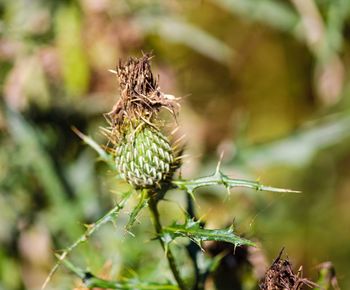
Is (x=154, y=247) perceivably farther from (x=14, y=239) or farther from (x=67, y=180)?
(x=14, y=239)

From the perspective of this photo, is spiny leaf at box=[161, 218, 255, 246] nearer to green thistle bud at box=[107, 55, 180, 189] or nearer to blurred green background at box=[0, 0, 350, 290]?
green thistle bud at box=[107, 55, 180, 189]

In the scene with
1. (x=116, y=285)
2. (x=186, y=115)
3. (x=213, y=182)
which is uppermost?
(x=186, y=115)

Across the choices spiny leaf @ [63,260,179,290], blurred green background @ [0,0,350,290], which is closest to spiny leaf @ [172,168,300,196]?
spiny leaf @ [63,260,179,290]

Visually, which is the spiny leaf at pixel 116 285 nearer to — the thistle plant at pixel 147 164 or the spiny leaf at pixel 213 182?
the thistle plant at pixel 147 164

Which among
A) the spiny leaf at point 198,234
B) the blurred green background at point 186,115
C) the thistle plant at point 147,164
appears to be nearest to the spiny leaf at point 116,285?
the thistle plant at point 147,164

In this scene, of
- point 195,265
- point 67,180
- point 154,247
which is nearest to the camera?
point 195,265

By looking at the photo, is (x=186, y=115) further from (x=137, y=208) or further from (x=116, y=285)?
(x=137, y=208)

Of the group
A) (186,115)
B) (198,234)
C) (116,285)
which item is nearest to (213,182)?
(198,234)

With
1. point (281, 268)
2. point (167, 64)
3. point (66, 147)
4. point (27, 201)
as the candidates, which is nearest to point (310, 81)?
Answer: point (167, 64)
